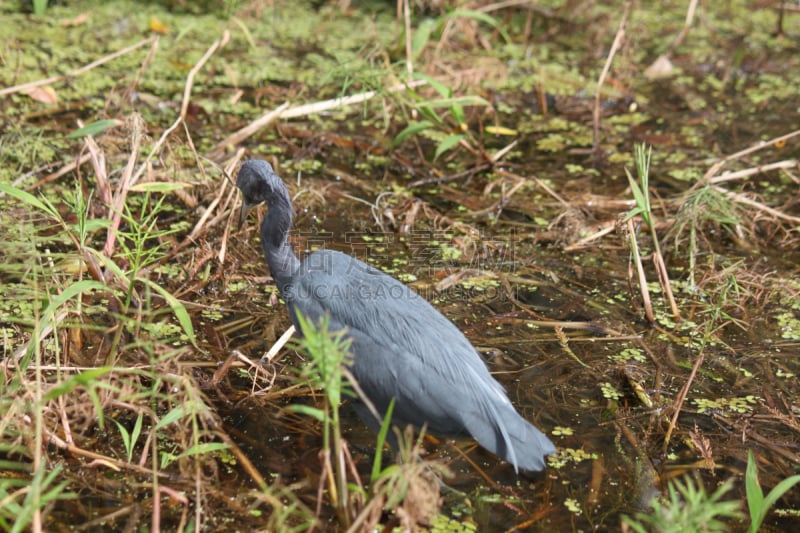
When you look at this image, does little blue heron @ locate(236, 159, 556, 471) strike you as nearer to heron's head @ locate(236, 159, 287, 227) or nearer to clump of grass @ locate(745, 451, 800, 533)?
heron's head @ locate(236, 159, 287, 227)

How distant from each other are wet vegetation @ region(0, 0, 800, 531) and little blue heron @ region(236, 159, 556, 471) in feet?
0.68

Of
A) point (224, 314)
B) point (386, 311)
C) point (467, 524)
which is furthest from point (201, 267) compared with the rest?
point (467, 524)

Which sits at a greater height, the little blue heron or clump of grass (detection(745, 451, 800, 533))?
the little blue heron

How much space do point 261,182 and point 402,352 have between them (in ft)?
3.05

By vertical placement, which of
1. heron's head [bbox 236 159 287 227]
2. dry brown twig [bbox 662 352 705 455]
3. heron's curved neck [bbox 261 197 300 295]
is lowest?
dry brown twig [bbox 662 352 705 455]

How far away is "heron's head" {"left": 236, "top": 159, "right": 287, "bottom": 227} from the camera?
11.6 feet

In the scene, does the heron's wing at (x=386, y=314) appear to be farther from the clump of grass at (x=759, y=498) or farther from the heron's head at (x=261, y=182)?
the clump of grass at (x=759, y=498)

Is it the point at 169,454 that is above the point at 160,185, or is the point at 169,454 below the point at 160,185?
below

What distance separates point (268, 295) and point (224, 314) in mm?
273

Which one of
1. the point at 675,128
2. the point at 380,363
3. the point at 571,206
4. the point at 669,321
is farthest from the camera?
the point at 675,128

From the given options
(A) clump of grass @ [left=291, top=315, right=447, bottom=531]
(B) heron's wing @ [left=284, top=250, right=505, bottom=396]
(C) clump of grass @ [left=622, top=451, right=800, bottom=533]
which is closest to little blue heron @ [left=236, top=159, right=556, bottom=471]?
(B) heron's wing @ [left=284, top=250, right=505, bottom=396]

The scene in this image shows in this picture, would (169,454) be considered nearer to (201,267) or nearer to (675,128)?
(201,267)

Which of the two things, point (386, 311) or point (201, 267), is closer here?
point (386, 311)

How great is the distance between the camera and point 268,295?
4320 mm
